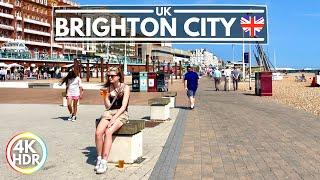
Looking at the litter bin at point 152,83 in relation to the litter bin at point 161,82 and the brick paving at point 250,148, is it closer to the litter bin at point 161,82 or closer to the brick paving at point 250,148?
the litter bin at point 161,82

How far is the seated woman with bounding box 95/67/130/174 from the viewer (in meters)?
6.34

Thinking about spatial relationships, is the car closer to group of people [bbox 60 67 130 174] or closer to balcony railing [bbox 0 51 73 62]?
balcony railing [bbox 0 51 73 62]

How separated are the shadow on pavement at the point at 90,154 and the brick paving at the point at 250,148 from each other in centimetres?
121

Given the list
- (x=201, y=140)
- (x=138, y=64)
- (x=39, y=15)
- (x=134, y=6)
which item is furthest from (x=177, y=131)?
(x=138, y=64)

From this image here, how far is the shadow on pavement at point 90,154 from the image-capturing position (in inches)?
267

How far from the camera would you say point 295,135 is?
9750mm

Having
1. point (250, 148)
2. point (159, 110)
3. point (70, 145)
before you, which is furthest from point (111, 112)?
point (159, 110)

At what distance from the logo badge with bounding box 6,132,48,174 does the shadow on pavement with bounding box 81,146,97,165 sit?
1820mm

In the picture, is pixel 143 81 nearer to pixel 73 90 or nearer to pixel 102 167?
pixel 73 90

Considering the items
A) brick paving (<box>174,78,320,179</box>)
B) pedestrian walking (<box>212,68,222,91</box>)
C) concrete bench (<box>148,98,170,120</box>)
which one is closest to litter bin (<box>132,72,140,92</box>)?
pedestrian walking (<box>212,68,222,91</box>)

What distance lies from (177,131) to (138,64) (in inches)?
4162

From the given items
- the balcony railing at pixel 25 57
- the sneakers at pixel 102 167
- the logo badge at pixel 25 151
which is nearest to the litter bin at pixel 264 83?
the sneakers at pixel 102 167

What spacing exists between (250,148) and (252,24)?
1918 cm

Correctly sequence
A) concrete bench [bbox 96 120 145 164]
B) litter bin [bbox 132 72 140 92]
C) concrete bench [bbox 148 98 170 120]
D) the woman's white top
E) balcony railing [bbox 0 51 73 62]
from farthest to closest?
1. balcony railing [bbox 0 51 73 62]
2. litter bin [bbox 132 72 140 92]
3. the woman's white top
4. concrete bench [bbox 148 98 170 120]
5. concrete bench [bbox 96 120 145 164]
